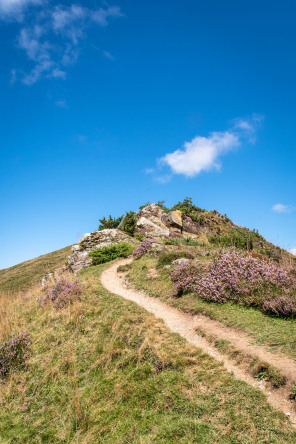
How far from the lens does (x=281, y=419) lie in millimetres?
4180

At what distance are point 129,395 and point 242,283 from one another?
5779mm

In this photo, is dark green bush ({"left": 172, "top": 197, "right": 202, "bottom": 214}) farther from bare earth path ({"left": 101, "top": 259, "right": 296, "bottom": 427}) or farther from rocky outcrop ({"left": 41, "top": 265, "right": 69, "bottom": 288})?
bare earth path ({"left": 101, "top": 259, "right": 296, "bottom": 427})

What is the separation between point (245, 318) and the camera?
7.71 metres

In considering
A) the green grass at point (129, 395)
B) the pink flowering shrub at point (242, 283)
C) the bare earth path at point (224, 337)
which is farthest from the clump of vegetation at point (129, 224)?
the green grass at point (129, 395)

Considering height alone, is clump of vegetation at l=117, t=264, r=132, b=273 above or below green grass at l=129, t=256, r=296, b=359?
above

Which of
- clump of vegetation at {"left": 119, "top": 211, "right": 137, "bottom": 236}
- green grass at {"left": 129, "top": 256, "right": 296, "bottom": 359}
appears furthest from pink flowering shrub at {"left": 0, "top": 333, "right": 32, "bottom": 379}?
clump of vegetation at {"left": 119, "top": 211, "right": 137, "bottom": 236}

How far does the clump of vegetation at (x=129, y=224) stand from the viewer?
1115 inches

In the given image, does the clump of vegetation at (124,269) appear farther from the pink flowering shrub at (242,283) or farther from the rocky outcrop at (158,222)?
the rocky outcrop at (158,222)

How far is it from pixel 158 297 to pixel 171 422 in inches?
265

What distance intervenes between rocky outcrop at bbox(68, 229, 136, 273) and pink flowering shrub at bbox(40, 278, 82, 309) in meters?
9.01

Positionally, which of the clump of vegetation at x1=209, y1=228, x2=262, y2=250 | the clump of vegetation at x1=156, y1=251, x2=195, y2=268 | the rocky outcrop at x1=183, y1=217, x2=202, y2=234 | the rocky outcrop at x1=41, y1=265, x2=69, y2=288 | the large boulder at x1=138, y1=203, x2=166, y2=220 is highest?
the large boulder at x1=138, y1=203, x2=166, y2=220

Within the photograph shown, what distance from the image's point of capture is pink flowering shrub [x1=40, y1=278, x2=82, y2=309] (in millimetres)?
11344

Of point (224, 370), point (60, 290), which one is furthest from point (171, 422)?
point (60, 290)

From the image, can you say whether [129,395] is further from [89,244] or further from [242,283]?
[89,244]
